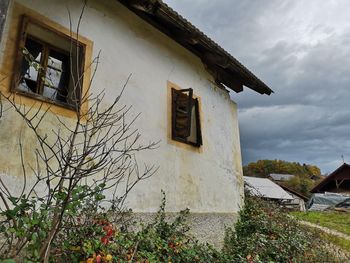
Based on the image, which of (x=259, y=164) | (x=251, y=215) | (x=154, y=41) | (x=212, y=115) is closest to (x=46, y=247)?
(x=154, y=41)

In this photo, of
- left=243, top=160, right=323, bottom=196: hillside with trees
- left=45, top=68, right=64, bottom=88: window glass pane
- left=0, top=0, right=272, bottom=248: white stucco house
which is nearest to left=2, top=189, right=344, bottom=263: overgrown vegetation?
left=0, top=0, right=272, bottom=248: white stucco house

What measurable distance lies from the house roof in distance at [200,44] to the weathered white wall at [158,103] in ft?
0.61

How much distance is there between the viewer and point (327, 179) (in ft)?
98.0

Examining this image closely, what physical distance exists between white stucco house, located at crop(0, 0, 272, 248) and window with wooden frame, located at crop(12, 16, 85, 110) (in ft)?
0.05

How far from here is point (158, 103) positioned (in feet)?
17.4

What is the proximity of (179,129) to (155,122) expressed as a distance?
64 centimetres

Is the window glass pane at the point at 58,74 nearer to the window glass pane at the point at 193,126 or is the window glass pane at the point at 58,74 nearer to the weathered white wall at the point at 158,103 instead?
the weathered white wall at the point at 158,103

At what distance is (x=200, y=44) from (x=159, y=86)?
→ 57.9 inches

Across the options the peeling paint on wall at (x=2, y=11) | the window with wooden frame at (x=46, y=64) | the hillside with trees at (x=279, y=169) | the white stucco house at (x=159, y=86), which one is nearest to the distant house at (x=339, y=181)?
the white stucco house at (x=159, y=86)

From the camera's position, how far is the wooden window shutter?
5.51 m

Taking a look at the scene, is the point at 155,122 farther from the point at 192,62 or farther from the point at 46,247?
the point at 46,247

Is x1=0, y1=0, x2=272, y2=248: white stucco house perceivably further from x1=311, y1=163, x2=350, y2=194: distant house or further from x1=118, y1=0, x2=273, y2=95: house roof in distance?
x1=311, y1=163, x2=350, y2=194: distant house

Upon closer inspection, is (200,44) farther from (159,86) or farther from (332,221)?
(332,221)

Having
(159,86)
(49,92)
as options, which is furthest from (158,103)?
(49,92)
